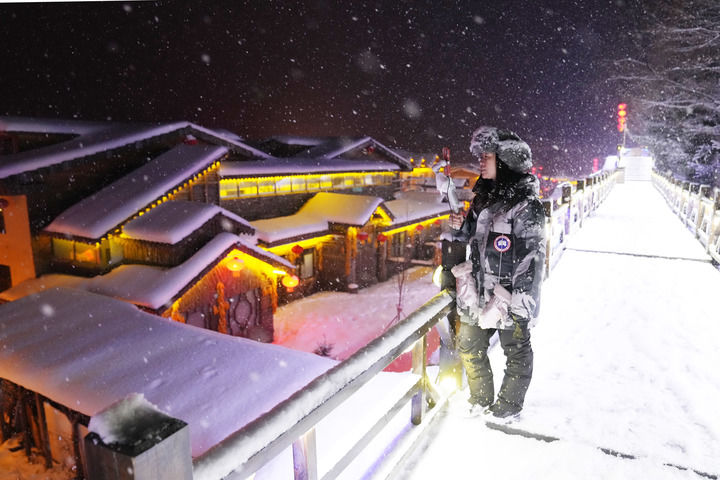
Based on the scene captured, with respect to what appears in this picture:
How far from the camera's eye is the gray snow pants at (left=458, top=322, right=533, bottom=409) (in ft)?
11.2

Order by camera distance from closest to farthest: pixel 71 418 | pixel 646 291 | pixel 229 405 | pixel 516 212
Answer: pixel 516 212
pixel 229 405
pixel 646 291
pixel 71 418

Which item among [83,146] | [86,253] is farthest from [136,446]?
[83,146]

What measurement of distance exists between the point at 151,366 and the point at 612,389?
7095 millimetres

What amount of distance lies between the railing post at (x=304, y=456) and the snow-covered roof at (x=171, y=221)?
13.4 metres

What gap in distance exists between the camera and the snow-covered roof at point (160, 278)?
1305 centimetres

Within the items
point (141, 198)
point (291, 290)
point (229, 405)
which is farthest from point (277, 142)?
point (229, 405)

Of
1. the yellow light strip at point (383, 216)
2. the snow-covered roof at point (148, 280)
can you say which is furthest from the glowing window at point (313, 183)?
the snow-covered roof at point (148, 280)

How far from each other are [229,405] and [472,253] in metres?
4.81

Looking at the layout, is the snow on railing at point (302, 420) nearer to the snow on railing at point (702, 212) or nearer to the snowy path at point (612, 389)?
the snowy path at point (612, 389)

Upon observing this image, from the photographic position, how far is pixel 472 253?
3.46m

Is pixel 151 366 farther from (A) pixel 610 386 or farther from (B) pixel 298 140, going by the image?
(B) pixel 298 140

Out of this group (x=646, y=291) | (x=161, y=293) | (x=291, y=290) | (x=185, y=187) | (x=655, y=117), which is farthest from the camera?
(x=655, y=117)

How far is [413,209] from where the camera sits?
27672mm

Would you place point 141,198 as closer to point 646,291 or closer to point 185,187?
point 185,187
